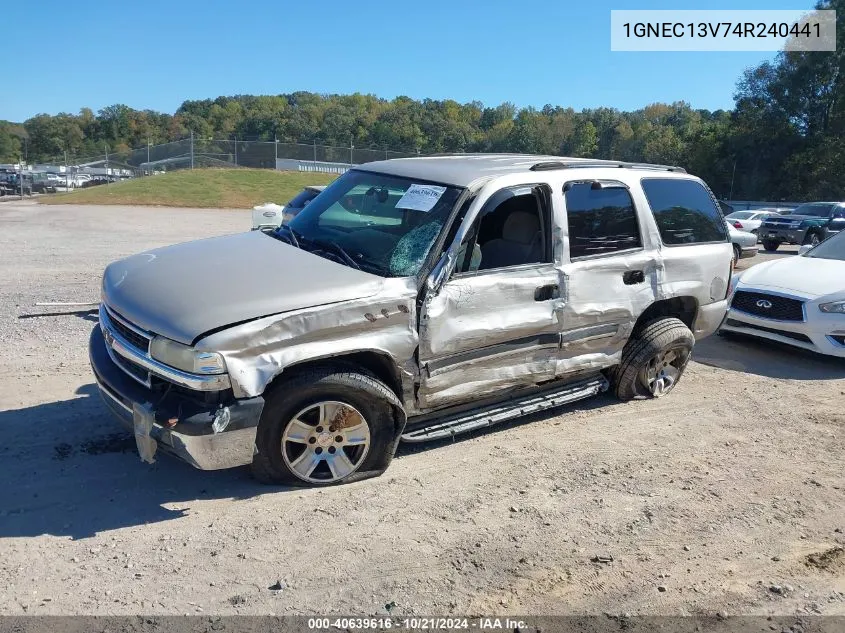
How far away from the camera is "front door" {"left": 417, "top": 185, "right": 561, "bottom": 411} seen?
4.35 meters

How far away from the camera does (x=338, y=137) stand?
83.1 metres

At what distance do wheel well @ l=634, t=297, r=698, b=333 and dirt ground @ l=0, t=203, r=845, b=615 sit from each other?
73 centimetres

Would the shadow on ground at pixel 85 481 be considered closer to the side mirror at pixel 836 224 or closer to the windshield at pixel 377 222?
the windshield at pixel 377 222

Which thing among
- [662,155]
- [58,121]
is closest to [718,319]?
[662,155]

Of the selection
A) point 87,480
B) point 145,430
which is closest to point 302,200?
point 87,480

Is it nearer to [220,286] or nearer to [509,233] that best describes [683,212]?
[509,233]

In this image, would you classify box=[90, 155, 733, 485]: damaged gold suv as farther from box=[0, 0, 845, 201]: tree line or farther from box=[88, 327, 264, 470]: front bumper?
box=[0, 0, 845, 201]: tree line

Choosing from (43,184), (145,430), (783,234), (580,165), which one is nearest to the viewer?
(145,430)

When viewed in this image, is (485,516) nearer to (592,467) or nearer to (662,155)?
(592,467)

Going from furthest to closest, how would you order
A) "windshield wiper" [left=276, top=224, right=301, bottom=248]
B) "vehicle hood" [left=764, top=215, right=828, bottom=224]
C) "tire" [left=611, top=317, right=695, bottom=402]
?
"vehicle hood" [left=764, top=215, right=828, bottom=224], "tire" [left=611, top=317, right=695, bottom=402], "windshield wiper" [left=276, top=224, right=301, bottom=248]

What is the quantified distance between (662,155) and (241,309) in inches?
2642

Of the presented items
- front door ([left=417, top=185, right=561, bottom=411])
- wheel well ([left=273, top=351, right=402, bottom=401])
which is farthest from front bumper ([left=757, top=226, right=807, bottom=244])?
wheel well ([left=273, top=351, right=402, bottom=401])

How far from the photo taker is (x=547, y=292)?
4.85 meters

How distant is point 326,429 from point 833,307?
5.88m
